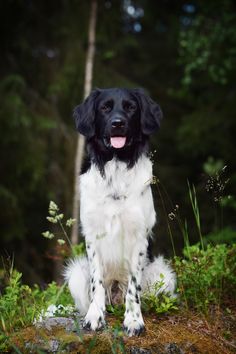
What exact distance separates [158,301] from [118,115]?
1447 millimetres

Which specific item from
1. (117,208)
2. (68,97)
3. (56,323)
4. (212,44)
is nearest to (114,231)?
(117,208)

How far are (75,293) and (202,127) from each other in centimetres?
806

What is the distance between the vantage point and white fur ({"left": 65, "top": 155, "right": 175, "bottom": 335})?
3986 mm

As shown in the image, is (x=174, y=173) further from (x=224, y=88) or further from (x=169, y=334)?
(x=169, y=334)

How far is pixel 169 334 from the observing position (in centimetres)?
370

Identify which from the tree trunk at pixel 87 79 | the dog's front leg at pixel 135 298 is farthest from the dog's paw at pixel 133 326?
the tree trunk at pixel 87 79

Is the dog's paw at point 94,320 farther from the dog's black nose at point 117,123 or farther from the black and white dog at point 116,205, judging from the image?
the dog's black nose at point 117,123

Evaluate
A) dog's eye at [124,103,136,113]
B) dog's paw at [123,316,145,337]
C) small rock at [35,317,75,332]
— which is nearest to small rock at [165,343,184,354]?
dog's paw at [123,316,145,337]

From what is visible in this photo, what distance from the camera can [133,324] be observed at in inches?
149

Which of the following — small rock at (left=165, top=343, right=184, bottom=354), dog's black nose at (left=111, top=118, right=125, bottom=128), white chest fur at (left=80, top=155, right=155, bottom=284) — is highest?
dog's black nose at (left=111, top=118, right=125, bottom=128)

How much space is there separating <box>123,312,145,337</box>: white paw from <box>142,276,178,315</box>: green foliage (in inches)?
8.5

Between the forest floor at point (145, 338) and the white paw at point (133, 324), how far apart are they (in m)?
0.05

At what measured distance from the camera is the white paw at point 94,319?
381 cm

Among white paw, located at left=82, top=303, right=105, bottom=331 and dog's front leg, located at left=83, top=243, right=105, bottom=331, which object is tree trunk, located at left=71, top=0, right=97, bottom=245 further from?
white paw, located at left=82, top=303, right=105, bottom=331
